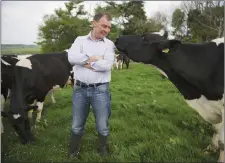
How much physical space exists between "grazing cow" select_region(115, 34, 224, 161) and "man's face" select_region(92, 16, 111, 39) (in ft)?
1.25

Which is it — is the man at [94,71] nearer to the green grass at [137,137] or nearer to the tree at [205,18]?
the green grass at [137,137]

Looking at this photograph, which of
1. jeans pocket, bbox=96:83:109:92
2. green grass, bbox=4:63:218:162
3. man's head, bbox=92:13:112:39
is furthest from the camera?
green grass, bbox=4:63:218:162

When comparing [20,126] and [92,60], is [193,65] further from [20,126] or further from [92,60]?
[20,126]

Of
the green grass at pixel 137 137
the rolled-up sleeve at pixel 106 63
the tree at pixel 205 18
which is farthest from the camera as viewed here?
the tree at pixel 205 18

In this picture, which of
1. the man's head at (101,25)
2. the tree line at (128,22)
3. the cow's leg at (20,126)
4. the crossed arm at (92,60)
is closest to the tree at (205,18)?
the tree line at (128,22)

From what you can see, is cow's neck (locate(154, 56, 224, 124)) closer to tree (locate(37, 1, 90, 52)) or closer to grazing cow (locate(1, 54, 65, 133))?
grazing cow (locate(1, 54, 65, 133))

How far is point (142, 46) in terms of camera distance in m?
4.11

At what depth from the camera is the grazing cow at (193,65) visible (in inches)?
146

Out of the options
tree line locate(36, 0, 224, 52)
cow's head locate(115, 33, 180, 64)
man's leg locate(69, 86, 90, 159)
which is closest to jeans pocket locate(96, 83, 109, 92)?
man's leg locate(69, 86, 90, 159)

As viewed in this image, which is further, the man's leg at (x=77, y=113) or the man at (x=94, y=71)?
the man's leg at (x=77, y=113)

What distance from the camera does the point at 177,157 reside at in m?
3.90

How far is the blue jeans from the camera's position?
153 inches

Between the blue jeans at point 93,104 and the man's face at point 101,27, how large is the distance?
2.28ft

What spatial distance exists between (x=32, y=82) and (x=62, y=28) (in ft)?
55.5
